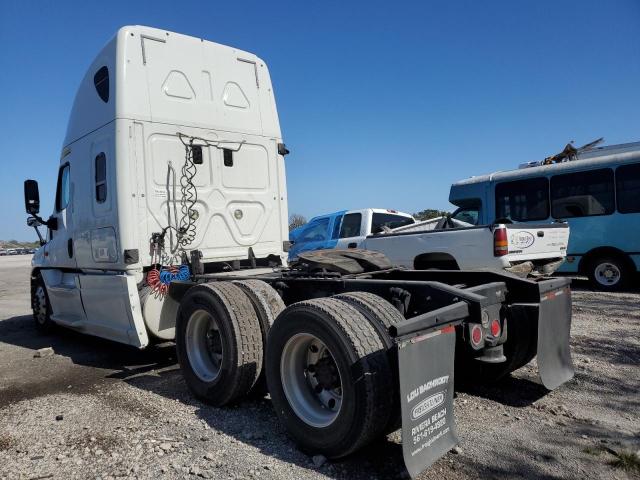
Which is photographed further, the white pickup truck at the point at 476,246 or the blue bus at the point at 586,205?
the blue bus at the point at 586,205

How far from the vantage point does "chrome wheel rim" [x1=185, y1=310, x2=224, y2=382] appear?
453 centimetres

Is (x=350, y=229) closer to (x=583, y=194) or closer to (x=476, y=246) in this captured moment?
(x=476, y=246)

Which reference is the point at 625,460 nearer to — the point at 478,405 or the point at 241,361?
the point at 478,405

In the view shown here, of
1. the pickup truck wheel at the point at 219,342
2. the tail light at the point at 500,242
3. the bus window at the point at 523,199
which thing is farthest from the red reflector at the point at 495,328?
the bus window at the point at 523,199

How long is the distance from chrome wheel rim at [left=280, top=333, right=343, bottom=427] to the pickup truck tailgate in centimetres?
509

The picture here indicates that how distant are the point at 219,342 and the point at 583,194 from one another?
10017 mm

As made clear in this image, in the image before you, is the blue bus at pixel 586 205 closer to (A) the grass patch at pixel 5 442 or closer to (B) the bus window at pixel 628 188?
(B) the bus window at pixel 628 188

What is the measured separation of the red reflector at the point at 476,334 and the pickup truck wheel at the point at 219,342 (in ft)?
5.71

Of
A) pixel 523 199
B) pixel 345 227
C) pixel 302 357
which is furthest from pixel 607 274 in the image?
pixel 302 357

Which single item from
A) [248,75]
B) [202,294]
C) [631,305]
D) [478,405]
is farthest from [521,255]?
[202,294]

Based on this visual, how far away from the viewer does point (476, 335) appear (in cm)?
336

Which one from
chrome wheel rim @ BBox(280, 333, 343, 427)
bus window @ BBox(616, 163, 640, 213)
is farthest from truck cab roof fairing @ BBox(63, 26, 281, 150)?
bus window @ BBox(616, 163, 640, 213)

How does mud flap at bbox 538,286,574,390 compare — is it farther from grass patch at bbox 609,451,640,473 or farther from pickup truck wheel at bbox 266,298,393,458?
pickup truck wheel at bbox 266,298,393,458

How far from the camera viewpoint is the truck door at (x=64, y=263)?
643 cm
